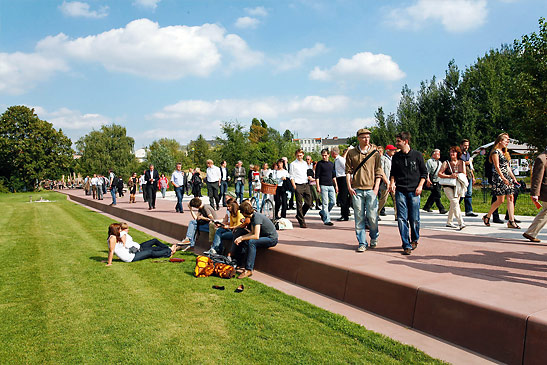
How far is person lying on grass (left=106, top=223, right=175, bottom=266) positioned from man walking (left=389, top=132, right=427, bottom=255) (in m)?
4.76

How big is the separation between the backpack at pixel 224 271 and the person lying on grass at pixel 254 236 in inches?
7.9

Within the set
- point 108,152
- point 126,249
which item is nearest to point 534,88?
point 126,249

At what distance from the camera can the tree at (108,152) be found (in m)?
67.8

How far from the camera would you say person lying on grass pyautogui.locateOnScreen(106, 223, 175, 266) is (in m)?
8.00

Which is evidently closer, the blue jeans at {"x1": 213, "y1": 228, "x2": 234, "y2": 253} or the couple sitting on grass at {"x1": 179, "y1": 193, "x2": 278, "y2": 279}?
the couple sitting on grass at {"x1": 179, "y1": 193, "x2": 278, "y2": 279}

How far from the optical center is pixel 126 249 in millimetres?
8180

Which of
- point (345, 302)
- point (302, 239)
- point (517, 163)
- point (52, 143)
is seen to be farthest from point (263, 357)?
point (52, 143)

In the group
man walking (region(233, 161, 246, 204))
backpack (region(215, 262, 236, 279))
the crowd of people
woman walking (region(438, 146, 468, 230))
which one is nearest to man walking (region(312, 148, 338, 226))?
the crowd of people

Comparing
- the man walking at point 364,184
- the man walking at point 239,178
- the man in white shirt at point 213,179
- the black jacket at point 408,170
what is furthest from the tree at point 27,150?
the black jacket at point 408,170

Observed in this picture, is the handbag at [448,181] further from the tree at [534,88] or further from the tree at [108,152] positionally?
the tree at [108,152]

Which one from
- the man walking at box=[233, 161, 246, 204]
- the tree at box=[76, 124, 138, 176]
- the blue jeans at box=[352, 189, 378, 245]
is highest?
the tree at box=[76, 124, 138, 176]

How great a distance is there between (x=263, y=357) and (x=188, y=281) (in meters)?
3.13

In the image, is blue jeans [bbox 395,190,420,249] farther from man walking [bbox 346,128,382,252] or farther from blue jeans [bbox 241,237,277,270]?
blue jeans [bbox 241,237,277,270]

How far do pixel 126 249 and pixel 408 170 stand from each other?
5.54m
